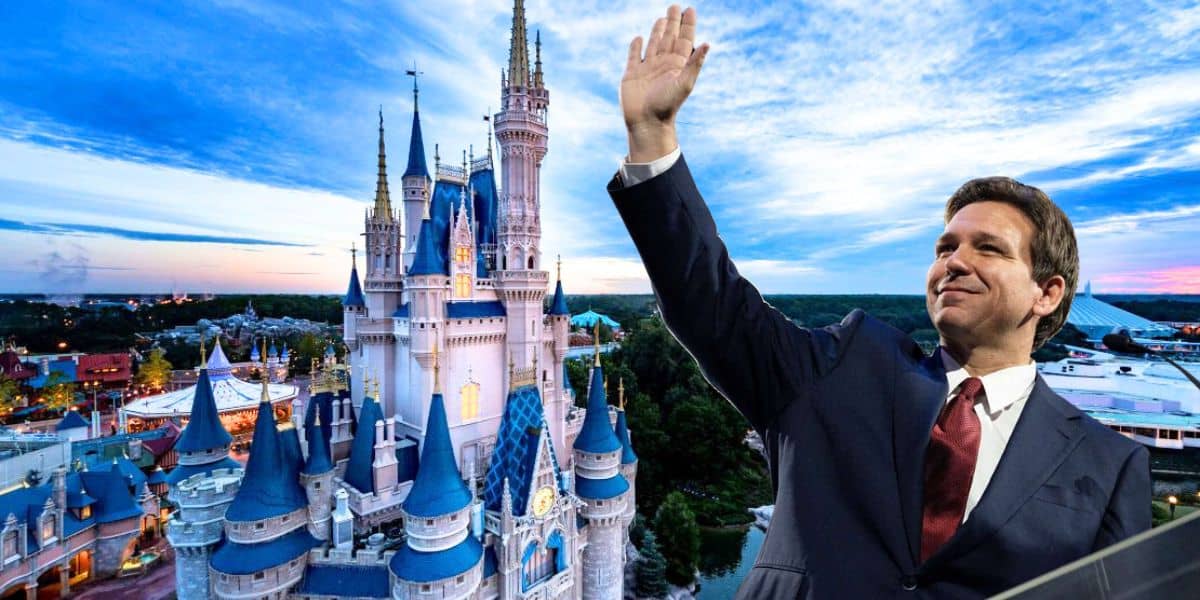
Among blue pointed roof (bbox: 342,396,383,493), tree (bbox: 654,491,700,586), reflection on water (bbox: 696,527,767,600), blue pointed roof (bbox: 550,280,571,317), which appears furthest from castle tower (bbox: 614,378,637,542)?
blue pointed roof (bbox: 342,396,383,493)

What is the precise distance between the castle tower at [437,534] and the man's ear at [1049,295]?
26.4 feet

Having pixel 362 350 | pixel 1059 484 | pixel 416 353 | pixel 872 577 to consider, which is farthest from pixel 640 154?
pixel 362 350

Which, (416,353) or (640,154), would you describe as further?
(416,353)

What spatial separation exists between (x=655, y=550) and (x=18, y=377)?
33.9 m

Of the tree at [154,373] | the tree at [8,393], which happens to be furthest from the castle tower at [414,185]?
the tree at [154,373]

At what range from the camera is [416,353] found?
33.7ft

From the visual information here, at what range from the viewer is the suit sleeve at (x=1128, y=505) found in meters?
1.13

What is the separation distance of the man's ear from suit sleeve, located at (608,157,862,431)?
50 centimetres

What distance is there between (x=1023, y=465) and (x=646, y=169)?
1.20 meters

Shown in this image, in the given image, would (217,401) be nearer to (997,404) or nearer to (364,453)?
(364,453)

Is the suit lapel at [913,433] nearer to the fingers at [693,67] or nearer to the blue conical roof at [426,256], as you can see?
the fingers at [693,67]

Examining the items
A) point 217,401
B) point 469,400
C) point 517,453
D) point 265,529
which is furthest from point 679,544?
point 217,401

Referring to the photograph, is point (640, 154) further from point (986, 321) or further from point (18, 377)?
point (18, 377)

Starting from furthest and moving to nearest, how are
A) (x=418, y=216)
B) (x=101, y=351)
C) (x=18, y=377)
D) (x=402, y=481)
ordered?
(x=101, y=351) → (x=18, y=377) → (x=418, y=216) → (x=402, y=481)
